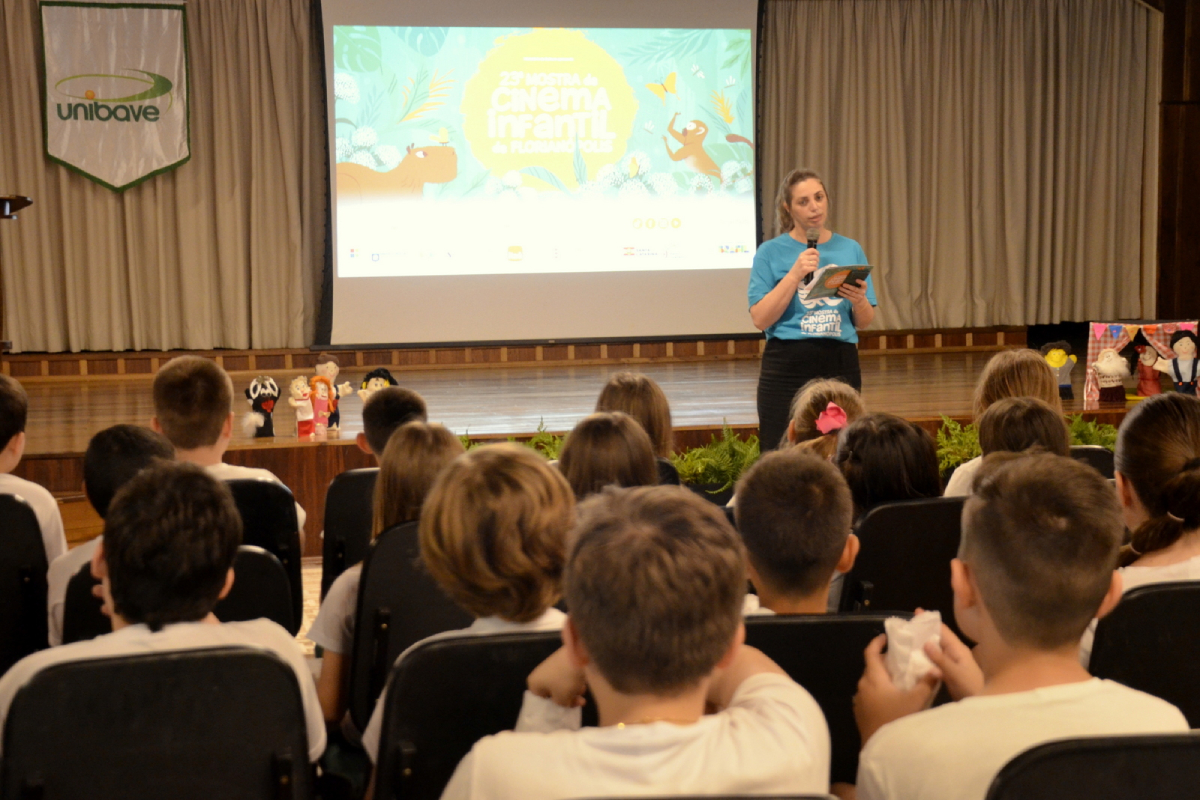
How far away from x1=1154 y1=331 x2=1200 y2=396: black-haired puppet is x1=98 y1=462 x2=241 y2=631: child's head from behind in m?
4.88

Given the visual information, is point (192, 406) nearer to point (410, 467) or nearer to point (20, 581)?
point (20, 581)

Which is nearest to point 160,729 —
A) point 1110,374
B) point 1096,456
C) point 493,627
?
point 493,627

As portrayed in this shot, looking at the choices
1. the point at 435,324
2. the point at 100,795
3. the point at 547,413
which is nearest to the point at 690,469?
the point at 547,413

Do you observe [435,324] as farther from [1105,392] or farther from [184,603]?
[184,603]

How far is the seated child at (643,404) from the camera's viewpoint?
2801 millimetres

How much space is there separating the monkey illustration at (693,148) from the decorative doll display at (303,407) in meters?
4.89

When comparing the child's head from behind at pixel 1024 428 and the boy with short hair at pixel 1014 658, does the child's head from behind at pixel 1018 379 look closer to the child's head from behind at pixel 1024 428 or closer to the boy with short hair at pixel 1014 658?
the child's head from behind at pixel 1024 428

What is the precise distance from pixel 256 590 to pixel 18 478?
905 mm

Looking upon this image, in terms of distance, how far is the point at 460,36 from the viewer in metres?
8.26

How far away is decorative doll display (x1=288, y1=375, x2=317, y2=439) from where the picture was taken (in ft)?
14.2

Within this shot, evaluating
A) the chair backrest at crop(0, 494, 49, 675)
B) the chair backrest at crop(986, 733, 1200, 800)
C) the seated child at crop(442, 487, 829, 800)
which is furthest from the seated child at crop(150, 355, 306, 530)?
the chair backrest at crop(986, 733, 1200, 800)

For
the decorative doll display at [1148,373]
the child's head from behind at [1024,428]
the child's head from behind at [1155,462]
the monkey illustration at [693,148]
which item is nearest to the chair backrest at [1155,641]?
the child's head from behind at [1155,462]

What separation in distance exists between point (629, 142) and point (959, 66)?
3.01 metres

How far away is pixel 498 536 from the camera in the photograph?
1.36 metres
